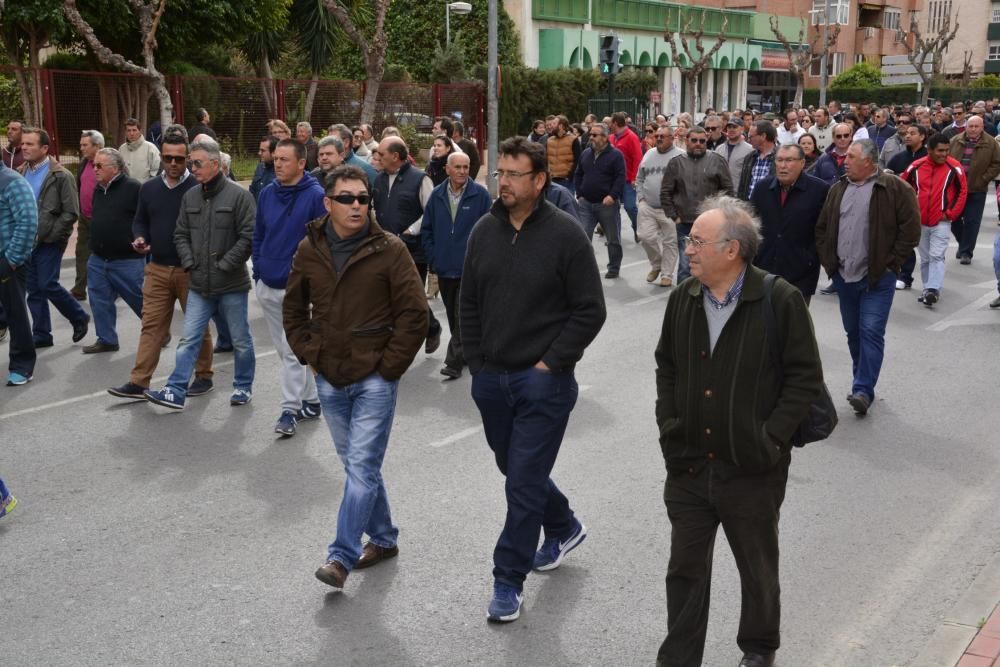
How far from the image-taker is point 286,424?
7562 mm

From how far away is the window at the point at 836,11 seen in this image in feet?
232

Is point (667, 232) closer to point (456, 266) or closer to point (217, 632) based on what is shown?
point (456, 266)

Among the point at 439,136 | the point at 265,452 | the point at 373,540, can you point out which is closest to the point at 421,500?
the point at 373,540

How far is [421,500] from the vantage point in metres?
6.35

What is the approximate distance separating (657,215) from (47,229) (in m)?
6.55

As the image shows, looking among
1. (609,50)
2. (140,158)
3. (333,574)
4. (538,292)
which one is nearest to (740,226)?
(538,292)

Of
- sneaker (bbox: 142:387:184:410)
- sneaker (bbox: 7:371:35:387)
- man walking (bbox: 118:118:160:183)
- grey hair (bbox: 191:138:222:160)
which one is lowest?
→ sneaker (bbox: 7:371:35:387)

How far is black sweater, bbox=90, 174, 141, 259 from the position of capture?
952 cm

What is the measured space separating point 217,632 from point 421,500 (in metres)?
1.77

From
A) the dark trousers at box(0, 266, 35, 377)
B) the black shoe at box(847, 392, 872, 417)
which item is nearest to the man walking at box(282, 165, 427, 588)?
the black shoe at box(847, 392, 872, 417)

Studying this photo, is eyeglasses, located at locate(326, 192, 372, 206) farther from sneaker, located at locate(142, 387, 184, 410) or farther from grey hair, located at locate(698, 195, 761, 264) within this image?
sneaker, located at locate(142, 387, 184, 410)

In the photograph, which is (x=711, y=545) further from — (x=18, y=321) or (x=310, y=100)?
(x=310, y=100)

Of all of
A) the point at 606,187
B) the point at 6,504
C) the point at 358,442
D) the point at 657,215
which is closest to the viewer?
the point at 358,442

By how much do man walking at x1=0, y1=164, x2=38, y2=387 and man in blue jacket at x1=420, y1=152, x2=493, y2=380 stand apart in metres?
2.83
